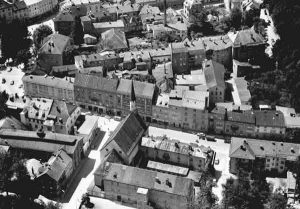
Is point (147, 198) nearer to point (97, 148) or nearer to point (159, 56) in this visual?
point (97, 148)

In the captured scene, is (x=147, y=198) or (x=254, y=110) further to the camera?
(x=254, y=110)

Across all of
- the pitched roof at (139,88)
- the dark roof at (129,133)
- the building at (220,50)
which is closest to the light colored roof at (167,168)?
the dark roof at (129,133)

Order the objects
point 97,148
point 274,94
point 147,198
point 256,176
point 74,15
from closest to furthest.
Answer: point 147,198 < point 256,176 < point 97,148 < point 274,94 < point 74,15

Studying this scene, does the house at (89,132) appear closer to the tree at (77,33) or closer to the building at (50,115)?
the building at (50,115)

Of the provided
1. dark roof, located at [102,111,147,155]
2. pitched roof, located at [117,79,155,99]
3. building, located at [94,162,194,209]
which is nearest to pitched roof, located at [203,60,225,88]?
pitched roof, located at [117,79,155,99]

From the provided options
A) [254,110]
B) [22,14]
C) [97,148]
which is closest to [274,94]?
[254,110]

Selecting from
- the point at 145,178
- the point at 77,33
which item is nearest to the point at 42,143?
the point at 145,178

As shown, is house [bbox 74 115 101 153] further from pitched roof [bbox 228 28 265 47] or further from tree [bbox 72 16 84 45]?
pitched roof [bbox 228 28 265 47]
